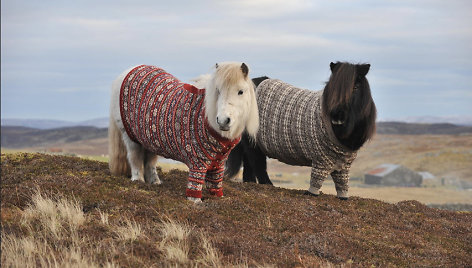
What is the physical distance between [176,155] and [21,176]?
3.19 m

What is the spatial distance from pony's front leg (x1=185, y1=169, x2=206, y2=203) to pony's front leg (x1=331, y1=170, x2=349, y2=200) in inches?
121

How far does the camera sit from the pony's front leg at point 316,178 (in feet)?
30.7

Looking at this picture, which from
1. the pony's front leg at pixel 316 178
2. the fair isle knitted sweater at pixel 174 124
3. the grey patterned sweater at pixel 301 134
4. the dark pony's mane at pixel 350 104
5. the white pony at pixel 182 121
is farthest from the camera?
the pony's front leg at pixel 316 178

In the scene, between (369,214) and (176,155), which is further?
(369,214)

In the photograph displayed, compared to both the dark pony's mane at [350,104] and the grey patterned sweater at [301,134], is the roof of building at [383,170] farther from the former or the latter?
the dark pony's mane at [350,104]

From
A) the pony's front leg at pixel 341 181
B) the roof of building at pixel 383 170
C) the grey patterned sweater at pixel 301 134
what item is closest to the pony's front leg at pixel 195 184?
the grey patterned sweater at pixel 301 134

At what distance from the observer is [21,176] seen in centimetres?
913

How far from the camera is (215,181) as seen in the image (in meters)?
8.41

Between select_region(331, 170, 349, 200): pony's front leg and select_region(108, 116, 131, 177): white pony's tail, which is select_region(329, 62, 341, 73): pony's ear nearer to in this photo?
select_region(331, 170, 349, 200): pony's front leg

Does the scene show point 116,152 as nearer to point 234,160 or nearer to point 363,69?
point 234,160

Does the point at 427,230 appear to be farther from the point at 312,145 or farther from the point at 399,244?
the point at 312,145

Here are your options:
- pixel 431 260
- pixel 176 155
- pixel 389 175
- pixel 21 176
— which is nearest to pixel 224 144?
pixel 176 155

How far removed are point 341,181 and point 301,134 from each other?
1.26 meters

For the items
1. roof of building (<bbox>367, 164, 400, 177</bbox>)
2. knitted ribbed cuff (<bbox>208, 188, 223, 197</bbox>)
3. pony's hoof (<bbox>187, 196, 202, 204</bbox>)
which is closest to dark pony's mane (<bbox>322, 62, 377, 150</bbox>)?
knitted ribbed cuff (<bbox>208, 188, 223, 197</bbox>)
